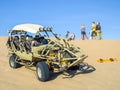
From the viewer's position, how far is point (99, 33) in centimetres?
1961

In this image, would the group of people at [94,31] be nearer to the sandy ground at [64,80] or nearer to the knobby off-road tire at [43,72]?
the sandy ground at [64,80]

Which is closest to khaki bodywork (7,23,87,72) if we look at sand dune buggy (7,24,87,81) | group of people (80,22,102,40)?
sand dune buggy (7,24,87,81)

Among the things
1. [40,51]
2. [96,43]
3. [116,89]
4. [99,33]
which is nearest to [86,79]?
[116,89]

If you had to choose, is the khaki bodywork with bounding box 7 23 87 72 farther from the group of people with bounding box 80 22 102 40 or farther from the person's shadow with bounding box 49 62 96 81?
the group of people with bounding box 80 22 102 40

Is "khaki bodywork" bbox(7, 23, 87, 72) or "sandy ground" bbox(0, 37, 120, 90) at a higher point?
"khaki bodywork" bbox(7, 23, 87, 72)

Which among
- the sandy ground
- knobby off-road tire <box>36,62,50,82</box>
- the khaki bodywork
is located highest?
the khaki bodywork

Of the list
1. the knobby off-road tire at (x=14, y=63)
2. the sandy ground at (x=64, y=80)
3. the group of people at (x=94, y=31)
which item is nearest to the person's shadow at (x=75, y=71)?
the sandy ground at (x=64, y=80)

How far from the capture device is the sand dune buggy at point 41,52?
9.14 meters

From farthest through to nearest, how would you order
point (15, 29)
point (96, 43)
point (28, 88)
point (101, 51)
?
1. point (96, 43)
2. point (101, 51)
3. point (15, 29)
4. point (28, 88)

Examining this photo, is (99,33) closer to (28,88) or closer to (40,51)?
(40,51)

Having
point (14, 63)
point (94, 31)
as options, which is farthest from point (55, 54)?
point (94, 31)

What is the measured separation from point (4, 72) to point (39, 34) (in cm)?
201

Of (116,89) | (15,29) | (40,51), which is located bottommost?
(116,89)

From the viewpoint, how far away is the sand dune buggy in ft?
30.0
